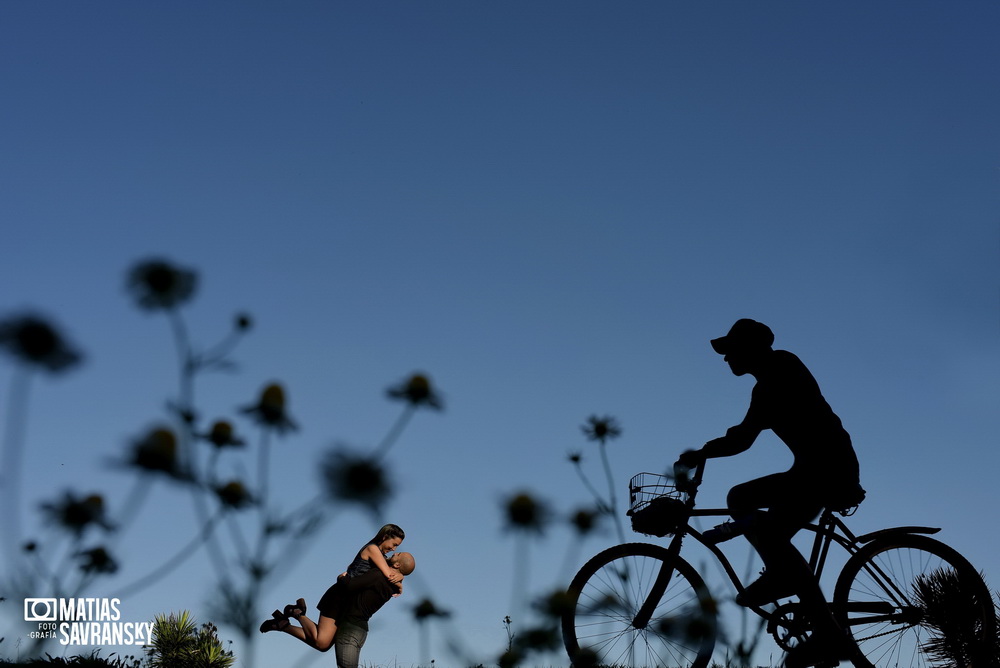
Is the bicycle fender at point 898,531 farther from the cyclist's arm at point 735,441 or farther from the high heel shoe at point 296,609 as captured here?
the high heel shoe at point 296,609

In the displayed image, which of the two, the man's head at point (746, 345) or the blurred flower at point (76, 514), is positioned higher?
the man's head at point (746, 345)

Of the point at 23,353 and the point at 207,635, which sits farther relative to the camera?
the point at 207,635

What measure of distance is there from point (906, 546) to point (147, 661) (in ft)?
18.9

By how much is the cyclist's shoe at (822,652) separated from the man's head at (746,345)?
135 cm

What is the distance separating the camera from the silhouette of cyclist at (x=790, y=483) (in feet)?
13.6

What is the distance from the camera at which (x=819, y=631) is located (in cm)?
411

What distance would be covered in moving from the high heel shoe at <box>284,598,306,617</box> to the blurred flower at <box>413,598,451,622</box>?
3.08 meters

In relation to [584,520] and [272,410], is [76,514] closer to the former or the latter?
[272,410]

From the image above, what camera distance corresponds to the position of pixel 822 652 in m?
3.99

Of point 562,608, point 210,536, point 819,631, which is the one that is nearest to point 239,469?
point 210,536

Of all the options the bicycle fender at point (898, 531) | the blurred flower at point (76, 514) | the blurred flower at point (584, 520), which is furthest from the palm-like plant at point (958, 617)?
the blurred flower at point (76, 514)

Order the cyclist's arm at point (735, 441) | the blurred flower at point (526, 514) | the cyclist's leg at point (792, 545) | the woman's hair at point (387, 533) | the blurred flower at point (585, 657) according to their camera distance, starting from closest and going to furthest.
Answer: the blurred flower at point (585, 657) → the blurred flower at point (526, 514) → the cyclist's leg at point (792, 545) → the cyclist's arm at point (735, 441) → the woman's hair at point (387, 533)

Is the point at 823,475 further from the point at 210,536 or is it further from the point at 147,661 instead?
the point at 147,661

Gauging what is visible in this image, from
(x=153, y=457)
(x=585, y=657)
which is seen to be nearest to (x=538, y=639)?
(x=585, y=657)
